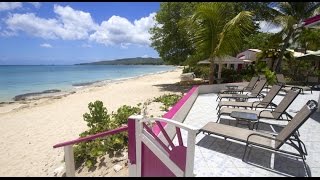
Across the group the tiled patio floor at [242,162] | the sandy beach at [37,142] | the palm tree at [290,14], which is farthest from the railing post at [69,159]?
the palm tree at [290,14]

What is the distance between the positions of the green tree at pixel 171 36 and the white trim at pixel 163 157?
16.6m

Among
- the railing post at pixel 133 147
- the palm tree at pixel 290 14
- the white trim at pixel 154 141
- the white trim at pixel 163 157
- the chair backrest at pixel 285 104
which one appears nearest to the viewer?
the white trim at pixel 163 157

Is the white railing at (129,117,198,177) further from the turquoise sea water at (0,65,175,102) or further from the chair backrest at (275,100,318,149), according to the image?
the turquoise sea water at (0,65,175,102)

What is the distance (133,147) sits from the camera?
340cm

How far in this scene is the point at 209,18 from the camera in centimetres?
1303

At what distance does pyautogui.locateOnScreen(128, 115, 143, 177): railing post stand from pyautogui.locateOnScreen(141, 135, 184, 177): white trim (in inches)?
6.5

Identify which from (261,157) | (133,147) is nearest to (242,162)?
(261,157)

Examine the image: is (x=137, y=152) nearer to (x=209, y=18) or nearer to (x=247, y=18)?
(x=209, y=18)

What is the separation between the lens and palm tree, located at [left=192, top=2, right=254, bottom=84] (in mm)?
12797

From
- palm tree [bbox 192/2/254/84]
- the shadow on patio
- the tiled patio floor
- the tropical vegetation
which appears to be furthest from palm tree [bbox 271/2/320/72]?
the shadow on patio

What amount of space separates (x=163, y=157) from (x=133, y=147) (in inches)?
23.3

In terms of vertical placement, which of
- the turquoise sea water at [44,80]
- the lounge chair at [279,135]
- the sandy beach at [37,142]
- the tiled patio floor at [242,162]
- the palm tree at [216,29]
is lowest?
the turquoise sea water at [44,80]

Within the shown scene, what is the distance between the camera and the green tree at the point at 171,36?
19469 mm

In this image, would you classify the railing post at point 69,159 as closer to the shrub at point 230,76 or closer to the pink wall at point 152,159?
the pink wall at point 152,159
